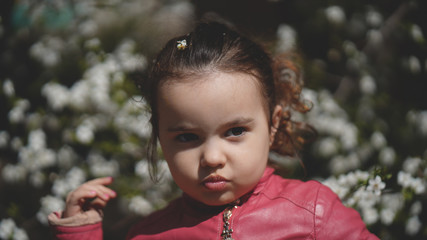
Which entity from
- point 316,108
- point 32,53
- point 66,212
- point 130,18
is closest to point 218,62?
point 66,212

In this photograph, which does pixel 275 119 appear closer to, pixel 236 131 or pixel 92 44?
pixel 236 131

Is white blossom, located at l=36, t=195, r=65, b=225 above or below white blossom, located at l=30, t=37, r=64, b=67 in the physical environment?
below

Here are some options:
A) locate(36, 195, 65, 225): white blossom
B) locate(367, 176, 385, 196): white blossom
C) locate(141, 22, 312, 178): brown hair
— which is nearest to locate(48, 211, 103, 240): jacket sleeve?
locate(141, 22, 312, 178): brown hair

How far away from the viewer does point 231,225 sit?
1276 millimetres

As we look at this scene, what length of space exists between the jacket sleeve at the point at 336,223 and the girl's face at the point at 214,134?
0.70 feet

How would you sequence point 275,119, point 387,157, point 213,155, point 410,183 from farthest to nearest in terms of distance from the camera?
point 387,157 < point 410,183 < point 275,119 < point 213,155

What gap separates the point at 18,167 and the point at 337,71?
93.7 inches

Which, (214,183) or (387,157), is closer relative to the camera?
(214,183)

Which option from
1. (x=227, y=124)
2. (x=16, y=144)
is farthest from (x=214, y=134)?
(x=16, y=144)

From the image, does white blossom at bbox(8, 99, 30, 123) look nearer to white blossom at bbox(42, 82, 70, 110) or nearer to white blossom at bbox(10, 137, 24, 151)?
white blossom at bbox(10, 137, 24, 151)

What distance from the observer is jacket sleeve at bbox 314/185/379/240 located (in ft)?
3.97

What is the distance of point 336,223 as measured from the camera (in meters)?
1.22

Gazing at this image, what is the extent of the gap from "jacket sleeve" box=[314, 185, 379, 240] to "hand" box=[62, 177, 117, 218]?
761 mm

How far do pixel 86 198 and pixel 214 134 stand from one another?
0.65m
